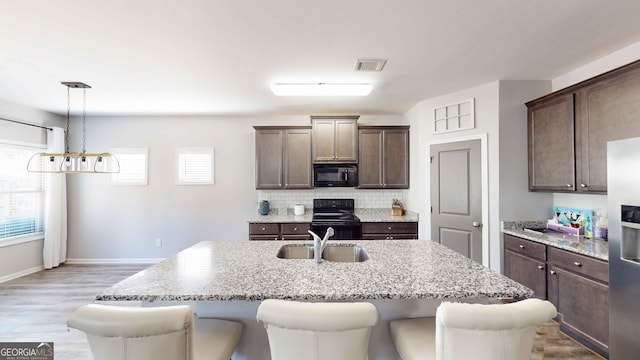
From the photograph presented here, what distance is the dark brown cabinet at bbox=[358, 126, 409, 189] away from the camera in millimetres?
A: 4496

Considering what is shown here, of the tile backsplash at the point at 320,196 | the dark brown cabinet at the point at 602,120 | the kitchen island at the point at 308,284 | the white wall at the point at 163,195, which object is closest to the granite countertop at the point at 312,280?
the kitchen island at the point at 308,284

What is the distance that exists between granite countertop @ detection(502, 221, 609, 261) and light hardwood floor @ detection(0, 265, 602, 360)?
819 mm

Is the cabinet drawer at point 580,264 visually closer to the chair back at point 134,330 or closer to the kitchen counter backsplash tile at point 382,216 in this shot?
the kitchen counter backsplash tile at point 382,216

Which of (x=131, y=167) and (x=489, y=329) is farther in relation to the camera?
(x=131, y=167)

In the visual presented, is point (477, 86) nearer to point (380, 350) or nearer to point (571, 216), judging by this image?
point (571, 216)

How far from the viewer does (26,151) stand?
13.9 ft

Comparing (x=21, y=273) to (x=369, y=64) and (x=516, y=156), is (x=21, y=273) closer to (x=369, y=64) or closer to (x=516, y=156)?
(x=369, y=64)

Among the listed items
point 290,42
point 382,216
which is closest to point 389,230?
point 382,216

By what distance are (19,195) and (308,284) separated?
5.26 meters

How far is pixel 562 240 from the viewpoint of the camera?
101 inches

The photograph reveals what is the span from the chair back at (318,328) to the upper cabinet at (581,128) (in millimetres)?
2640

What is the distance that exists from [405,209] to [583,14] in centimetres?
323

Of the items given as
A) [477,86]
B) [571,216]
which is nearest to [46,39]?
[477,86]

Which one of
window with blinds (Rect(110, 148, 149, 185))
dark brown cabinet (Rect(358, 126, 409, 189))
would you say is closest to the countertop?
dark brown cabinet (Rect(358, 126, 409, 189))
